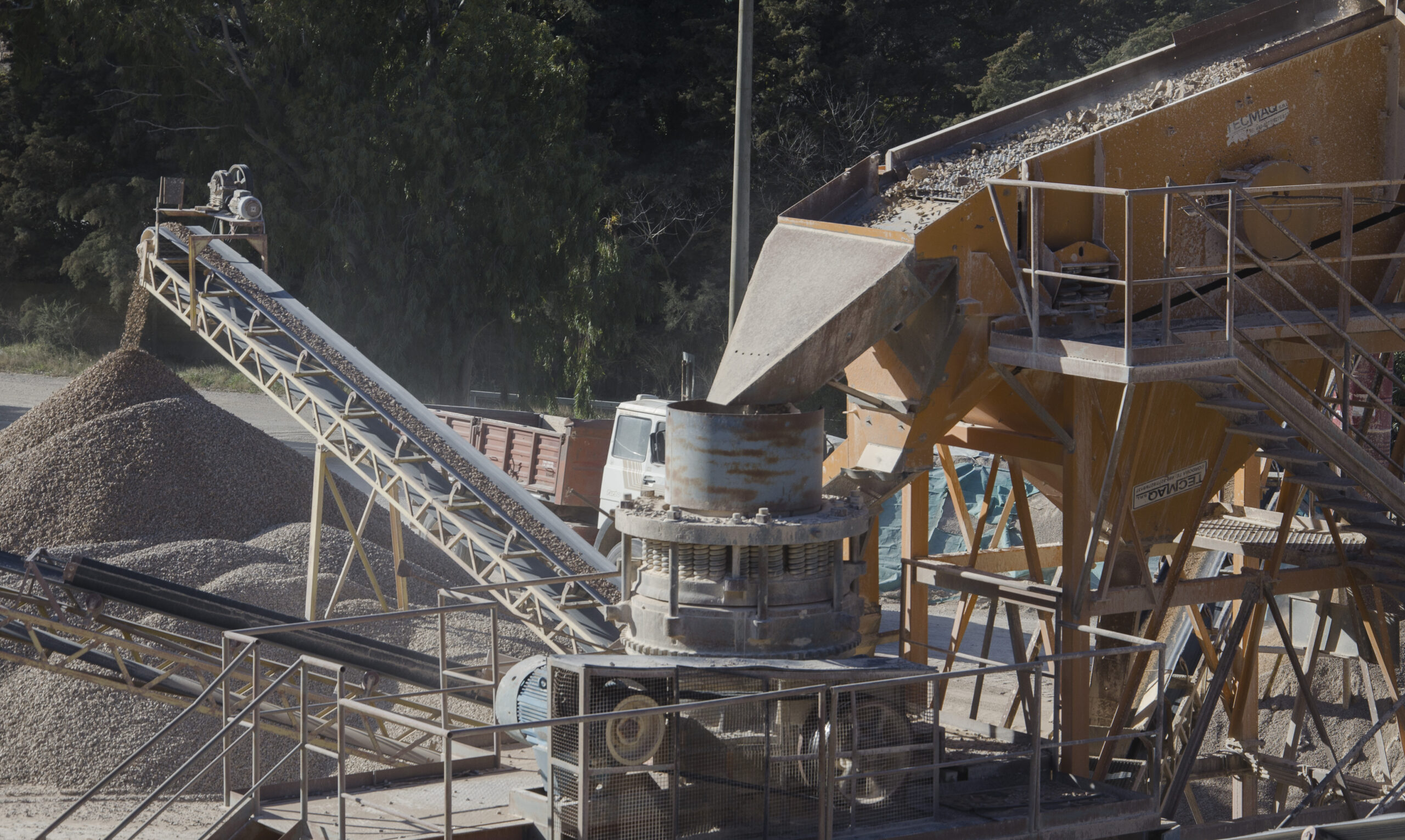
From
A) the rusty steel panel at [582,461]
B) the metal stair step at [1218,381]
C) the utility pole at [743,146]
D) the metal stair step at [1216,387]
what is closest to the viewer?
the metal stair step at [1218,381]

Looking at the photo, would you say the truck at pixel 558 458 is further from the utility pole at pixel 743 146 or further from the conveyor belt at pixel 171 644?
the conveyor belt at pixel 171 644

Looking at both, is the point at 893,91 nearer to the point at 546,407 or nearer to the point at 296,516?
the point at 546,407

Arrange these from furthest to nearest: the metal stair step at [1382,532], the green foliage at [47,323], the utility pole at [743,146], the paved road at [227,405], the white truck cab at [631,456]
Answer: the green foliage at [47,323], the paved road at [227,405], the white truck cab at [631,456], the utility pole at [743,146], the metal stair step at [1382,532]

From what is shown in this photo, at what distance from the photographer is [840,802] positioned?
8008mm

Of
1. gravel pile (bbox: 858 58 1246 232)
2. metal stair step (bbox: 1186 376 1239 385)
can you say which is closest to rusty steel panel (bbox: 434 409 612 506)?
gravel pile (bbox: 858 58 1246 232)

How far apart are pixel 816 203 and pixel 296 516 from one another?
11025mm

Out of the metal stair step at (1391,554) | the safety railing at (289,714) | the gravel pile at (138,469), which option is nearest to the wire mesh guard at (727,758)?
the safety railing at (289,714)

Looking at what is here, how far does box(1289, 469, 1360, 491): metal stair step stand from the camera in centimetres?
957

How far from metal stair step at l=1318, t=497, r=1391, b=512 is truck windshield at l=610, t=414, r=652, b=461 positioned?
33.0 feet

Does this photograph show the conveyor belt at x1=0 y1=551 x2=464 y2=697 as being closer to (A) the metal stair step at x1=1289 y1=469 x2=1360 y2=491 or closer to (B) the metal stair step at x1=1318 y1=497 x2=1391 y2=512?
(A) the metal stair step at x1=1289 y1=469 x2=1360 y2=491

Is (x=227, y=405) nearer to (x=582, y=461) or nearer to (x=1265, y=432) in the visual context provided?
(x=582, y=461)

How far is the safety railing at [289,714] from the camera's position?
27.0 feet

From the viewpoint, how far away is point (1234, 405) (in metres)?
9.60

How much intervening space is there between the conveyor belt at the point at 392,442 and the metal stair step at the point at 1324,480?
542cm
